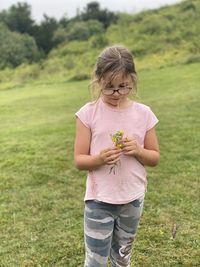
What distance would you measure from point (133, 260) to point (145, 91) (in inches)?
485

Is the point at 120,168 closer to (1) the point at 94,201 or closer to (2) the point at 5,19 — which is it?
(1) the point at 94,201

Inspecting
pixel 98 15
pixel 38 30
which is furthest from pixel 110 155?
pixel 38 30

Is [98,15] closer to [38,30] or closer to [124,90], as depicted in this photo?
[38,30]

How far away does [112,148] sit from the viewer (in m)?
2.40

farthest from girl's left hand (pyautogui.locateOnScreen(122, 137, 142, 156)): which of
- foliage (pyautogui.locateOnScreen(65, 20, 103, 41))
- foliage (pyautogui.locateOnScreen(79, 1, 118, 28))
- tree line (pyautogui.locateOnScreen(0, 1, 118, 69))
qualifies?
foliage (pyautogui.locateOnScreen(79, 1, 118, 28))

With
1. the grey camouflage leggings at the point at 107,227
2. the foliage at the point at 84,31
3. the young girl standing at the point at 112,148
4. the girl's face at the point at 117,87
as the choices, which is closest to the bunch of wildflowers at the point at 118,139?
the young girl standing at the point at 112,148

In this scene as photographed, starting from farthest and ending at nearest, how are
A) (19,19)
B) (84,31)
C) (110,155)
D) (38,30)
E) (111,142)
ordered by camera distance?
1. (19,19)
2. (38,30)
3. (84,31)
4. (111,142)
5. (110,155)

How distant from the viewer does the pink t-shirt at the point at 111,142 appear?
254 centimetres

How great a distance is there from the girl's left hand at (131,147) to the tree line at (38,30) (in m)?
37.2

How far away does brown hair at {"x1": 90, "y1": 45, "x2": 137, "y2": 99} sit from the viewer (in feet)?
7.93

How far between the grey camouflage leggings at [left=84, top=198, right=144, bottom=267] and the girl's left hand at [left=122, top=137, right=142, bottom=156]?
13.0 inches

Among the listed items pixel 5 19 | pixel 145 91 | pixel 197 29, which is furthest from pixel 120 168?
pixel 5 19

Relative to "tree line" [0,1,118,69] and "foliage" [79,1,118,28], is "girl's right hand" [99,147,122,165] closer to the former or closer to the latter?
"tree line" [0,1,118,69]

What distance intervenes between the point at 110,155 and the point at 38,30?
4729cm
